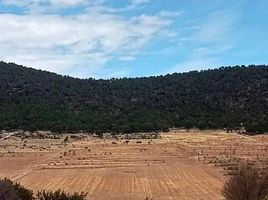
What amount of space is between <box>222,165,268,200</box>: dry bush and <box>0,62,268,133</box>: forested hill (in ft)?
280

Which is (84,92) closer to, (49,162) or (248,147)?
(248,147)

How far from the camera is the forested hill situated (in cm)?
12331

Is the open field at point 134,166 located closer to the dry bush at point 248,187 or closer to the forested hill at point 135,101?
the dry bush at point 248,187

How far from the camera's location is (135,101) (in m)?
142

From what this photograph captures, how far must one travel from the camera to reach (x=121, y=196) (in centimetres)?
3919

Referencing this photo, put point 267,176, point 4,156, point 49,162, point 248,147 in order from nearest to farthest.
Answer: point 267,176 → point 49,162 → point 4,156 → point 248,147

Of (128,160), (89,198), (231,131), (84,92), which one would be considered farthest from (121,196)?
(84,92)

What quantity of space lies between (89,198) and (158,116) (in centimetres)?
9322

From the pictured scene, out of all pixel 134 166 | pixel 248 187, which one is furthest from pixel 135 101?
pixel 248 187

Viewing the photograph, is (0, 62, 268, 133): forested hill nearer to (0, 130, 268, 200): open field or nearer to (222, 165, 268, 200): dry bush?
(0, 130, 268, 200): open field

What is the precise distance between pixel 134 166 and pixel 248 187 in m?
31.7

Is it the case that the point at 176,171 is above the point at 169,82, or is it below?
below

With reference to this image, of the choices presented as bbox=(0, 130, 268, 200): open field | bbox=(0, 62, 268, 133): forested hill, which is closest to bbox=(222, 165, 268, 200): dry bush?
bbox=(0, 130, 268, 200): open field

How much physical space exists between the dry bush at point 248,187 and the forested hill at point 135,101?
85.2 metres
